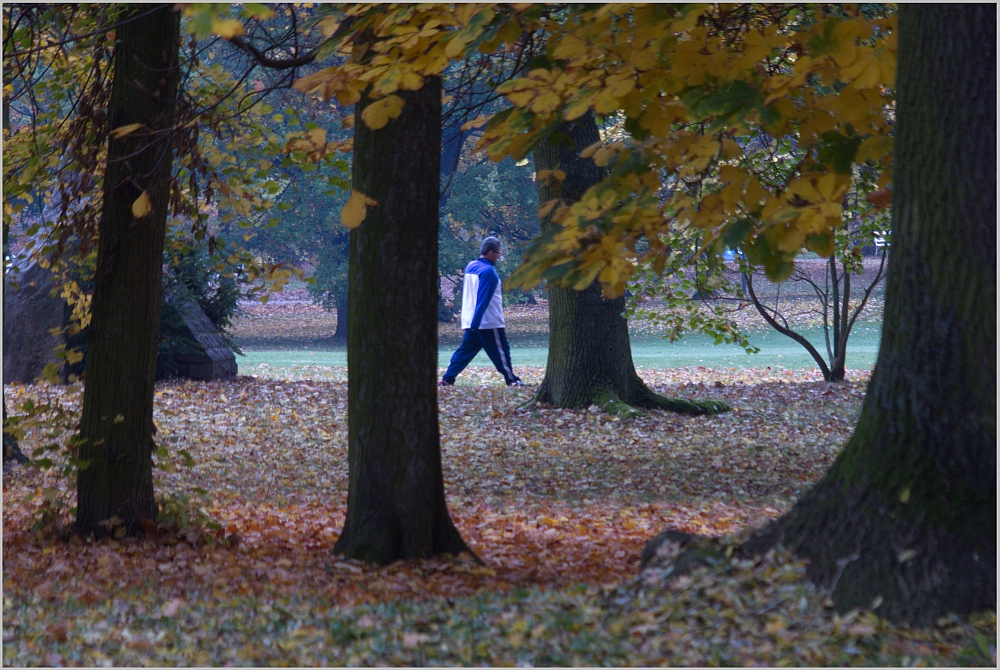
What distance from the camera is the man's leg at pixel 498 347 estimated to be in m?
12.1

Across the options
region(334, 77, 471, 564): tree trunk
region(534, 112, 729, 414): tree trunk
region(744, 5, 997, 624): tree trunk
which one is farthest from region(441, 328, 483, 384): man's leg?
region(744, 5, 997, 624): tree trunk

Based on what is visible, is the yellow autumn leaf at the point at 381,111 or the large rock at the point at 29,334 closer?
the yellow autumn leaf at the point at 381,111

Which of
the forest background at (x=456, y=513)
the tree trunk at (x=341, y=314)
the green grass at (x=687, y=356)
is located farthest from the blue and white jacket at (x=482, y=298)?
the tree trunk at (x=341, y=314)

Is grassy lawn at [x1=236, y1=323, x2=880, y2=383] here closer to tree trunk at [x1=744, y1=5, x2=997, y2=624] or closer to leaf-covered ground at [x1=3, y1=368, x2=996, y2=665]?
leaf-covered ground at [x1=3, y1=368, x2=996, y2=665]

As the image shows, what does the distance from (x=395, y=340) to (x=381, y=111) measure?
1154mm

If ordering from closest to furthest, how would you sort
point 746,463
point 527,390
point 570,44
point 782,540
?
point 782,540 < point 570,44 < point 746,463 < point 527,390

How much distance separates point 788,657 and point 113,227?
382 cm

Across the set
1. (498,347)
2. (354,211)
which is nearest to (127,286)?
(354,211)

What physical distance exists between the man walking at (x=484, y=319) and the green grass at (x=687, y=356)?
599 cm

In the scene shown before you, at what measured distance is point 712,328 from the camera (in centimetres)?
1220

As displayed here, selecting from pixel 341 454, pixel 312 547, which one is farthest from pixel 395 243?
pixel 341 454

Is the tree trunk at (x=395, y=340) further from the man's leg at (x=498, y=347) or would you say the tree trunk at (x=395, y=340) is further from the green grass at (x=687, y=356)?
the green grass at (x=687, y=356)

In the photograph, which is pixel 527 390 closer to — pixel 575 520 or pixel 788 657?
pixel 575 520

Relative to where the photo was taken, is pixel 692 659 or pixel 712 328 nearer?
pixel 692 659
